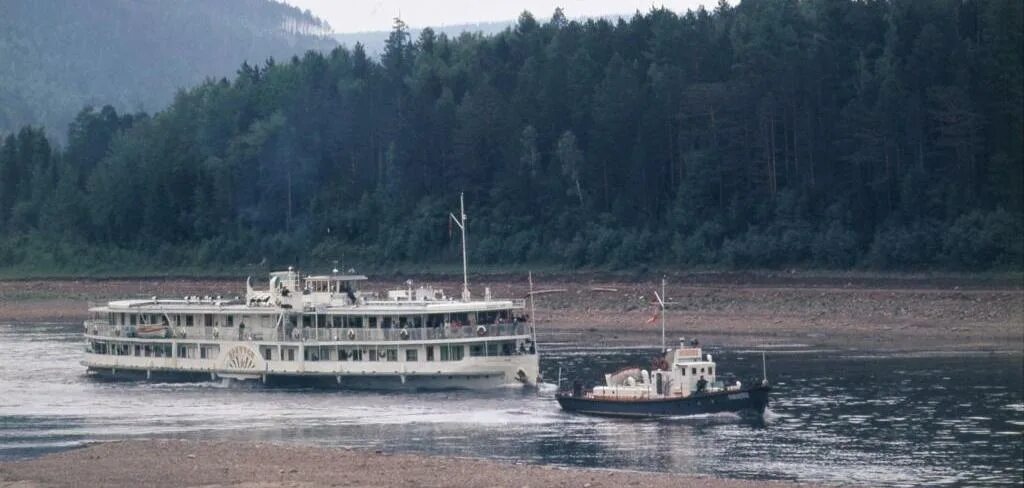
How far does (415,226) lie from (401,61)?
110 ft

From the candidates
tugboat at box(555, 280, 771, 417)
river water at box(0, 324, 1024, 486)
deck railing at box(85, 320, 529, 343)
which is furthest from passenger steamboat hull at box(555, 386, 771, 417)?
deck railing at box(85, 320, 529, 343)

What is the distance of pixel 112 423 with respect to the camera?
62469mm

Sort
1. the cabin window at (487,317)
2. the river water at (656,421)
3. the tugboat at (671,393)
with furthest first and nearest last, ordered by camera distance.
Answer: the cabin window at (487,317)
the tugboat at (671,393)
the river water at (656,421)

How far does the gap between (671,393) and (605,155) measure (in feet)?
212

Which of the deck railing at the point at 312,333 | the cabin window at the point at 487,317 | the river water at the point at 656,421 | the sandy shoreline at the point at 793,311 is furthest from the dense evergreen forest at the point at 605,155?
the deck railing at the point at 312,333

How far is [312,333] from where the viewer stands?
73.8 meters

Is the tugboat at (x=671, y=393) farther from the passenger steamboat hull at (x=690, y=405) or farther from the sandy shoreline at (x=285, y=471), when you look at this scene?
the sandy shoreline at (x=285, y=471)

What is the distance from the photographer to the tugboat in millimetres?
58812

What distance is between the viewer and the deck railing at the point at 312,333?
7069 centimetres

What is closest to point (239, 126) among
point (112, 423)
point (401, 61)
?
point (401, 61)

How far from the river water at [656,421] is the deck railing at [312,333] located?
2.26 meters

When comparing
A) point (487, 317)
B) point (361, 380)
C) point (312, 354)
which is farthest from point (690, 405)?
point (312, 354)

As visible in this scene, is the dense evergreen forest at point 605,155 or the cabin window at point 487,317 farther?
the dense evergreen forest at point 605,155

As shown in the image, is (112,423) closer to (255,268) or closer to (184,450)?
(184,450)
